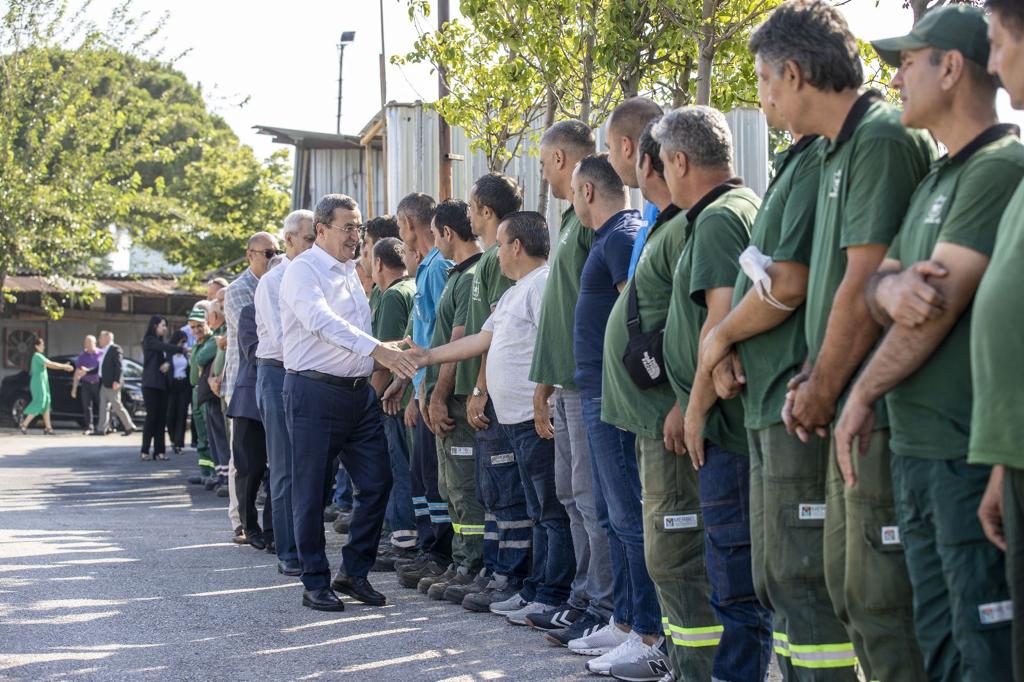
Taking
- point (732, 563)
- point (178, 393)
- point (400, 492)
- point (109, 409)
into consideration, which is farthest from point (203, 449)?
point (109, 409)

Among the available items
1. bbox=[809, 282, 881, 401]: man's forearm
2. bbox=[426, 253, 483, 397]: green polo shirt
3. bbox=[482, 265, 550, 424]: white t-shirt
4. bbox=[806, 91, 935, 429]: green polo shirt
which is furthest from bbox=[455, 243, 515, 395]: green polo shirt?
bbox=[809, 282, 881, 401]: man's forearm

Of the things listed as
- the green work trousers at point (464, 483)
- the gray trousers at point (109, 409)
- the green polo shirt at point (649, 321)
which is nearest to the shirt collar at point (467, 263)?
the green work trousers at point (464, 483)

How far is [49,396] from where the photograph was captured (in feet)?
97.4

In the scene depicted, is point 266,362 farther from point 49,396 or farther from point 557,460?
point 49,396

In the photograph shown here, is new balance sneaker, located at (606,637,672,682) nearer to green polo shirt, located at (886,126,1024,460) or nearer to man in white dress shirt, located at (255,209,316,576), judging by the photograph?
green polo shirt, located at (886,126,1024,460)

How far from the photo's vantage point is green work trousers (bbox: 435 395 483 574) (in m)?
8.29

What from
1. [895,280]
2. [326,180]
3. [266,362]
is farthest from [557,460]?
[326,180]

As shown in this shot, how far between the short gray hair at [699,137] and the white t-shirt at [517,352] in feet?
7.44

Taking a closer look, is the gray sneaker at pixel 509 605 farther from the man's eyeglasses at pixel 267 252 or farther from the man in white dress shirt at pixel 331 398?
the man's eyeglasses at pixel 267 252

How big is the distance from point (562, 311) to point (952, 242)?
3.40 meters

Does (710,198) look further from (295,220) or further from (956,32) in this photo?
(295,220)

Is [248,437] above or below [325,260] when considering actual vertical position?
below

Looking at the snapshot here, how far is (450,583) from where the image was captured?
829cm

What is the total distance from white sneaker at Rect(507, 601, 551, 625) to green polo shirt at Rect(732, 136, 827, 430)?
10.1ft
